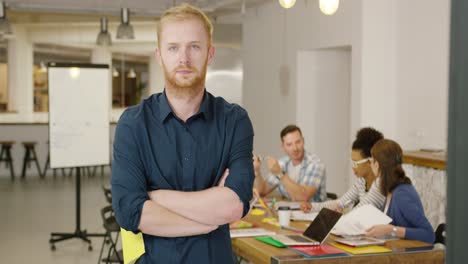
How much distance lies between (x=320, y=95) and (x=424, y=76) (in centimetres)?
251

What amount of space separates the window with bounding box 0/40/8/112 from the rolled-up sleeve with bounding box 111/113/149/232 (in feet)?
53.1

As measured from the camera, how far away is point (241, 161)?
200cm

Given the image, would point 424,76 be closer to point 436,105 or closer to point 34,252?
point 436,105

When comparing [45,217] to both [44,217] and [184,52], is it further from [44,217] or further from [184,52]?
[184,52]

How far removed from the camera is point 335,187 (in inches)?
404

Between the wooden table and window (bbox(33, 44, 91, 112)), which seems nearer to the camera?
the wooden table

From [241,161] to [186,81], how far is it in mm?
292

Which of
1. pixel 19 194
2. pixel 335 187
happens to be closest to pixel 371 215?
pixel 335 187

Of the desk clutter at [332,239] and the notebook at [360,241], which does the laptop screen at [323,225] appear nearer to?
the desk clutter at [332,239]

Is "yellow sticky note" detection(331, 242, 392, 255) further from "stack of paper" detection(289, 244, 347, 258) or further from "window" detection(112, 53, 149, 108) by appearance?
"window" detection(112, 53, 149, 108)

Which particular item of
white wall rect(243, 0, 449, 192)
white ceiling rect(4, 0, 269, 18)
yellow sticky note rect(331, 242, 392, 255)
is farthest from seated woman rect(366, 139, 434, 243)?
white ceiling rect(4, 0, 269, 18)

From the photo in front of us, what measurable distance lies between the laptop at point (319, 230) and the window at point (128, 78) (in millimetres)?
15459

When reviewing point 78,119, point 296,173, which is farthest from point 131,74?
point 296,173

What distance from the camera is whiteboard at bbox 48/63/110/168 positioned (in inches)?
329
